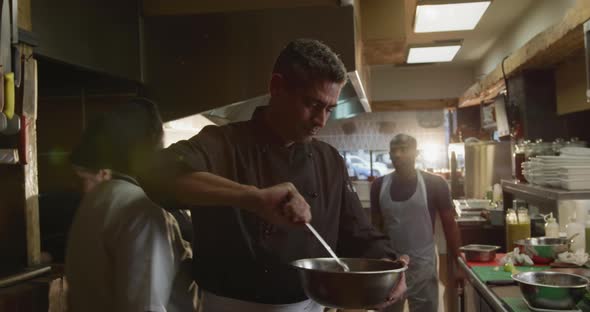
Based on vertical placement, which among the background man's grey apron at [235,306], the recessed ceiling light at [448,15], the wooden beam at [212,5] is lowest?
the background man's grey apron at [235,306]

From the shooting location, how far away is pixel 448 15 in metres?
4.33

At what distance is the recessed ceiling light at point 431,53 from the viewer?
248 inches

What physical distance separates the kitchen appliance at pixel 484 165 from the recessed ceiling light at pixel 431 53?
4.48 feet

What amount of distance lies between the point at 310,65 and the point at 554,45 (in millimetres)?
3298

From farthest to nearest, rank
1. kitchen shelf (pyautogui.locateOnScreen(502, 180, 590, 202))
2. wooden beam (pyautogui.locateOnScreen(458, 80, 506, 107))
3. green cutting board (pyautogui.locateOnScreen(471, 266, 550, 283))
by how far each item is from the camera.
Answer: wooden beam (pyautogui.locateOnScreen(458, 80, 506, 107)) < kitchen shelf (pyautogui.locateOnScreen(502, 180, 590, 202)) < green cutting board (pyautogui.locateOnScreen(471, 266, 550, 283))

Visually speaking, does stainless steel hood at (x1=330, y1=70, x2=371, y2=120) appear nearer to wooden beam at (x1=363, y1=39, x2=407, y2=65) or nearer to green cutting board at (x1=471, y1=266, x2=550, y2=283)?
wooden beam at (x1=363, y1=39, x2=407, y2=65)

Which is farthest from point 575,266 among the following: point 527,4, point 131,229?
point 527,4

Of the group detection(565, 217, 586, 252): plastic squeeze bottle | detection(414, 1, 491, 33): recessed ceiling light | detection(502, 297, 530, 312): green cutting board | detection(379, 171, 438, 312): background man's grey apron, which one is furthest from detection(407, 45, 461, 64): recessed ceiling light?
detection(502, 297, 530, 312): green cutting board

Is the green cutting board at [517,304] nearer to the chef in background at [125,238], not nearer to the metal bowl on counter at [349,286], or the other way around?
the metal bowl on counter at [349,286]

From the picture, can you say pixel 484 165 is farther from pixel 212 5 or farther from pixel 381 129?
pixel 212 5

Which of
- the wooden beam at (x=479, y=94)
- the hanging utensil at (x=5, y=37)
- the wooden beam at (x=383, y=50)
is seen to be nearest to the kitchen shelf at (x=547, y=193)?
the wooden beam at (x=383, y=50)

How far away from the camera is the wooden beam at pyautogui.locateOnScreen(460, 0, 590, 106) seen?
11.7 ft

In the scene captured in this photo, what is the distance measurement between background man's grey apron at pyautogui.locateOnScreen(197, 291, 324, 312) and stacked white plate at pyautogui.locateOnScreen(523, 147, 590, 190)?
256cm

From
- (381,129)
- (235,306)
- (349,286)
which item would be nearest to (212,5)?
(235,306)
